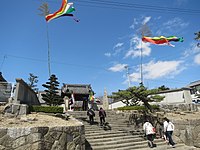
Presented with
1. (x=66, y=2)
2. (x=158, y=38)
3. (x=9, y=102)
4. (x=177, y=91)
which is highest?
(x=66, y=2)

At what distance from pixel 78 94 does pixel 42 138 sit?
23.6m

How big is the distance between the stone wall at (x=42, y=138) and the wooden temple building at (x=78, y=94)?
1858cm

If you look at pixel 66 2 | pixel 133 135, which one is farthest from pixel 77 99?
pixel 133 135

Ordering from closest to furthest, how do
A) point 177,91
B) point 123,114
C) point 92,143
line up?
point 92,143, point 123,114, point 177,91

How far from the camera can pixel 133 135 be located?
37.1 ft

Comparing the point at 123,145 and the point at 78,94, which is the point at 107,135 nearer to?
the point at 123,145

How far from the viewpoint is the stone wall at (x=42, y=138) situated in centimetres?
605

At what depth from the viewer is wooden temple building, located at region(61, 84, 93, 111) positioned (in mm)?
27578

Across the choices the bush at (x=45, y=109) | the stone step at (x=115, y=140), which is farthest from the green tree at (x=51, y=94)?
the stone step at (x=115, y=140)

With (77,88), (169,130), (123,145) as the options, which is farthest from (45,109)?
(77,88)

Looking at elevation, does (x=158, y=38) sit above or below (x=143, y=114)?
above

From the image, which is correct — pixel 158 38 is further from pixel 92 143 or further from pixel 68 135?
pixel 68 135

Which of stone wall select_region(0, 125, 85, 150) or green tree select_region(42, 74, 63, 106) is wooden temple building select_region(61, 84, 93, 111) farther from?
stone wall select_region(0, 125, 85, 150)

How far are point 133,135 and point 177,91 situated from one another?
12.7m
